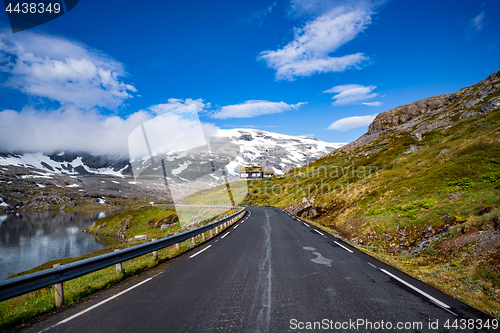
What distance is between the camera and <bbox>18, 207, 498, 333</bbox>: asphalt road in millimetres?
4453

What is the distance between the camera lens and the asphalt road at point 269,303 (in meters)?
4.45

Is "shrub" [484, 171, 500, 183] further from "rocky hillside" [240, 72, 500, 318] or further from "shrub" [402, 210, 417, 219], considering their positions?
"shrub" [402, 210, 417, 219]

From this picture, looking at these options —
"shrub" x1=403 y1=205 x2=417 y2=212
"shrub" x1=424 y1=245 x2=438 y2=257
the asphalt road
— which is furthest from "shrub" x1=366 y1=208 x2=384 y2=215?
the asphalt road

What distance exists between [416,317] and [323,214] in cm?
2499

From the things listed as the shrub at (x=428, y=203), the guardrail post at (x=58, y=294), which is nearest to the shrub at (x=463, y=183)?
the shrub at (x=428, y=203)

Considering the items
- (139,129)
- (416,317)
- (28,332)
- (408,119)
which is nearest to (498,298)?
(416,317)

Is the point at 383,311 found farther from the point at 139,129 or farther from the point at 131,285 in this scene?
the point at 139,129

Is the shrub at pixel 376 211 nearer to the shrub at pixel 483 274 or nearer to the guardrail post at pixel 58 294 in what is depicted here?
the shrub at pixel 483 274

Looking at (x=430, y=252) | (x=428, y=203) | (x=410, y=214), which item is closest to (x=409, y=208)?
(x=410, y=214)

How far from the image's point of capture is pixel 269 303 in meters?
5.33

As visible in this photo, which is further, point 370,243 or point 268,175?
point 268,175

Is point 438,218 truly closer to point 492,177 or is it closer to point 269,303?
point 492,177

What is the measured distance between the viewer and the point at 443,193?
50.7 ft

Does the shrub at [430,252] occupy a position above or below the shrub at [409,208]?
below
